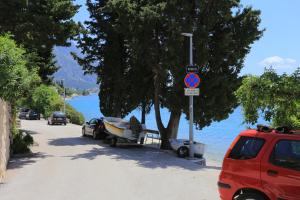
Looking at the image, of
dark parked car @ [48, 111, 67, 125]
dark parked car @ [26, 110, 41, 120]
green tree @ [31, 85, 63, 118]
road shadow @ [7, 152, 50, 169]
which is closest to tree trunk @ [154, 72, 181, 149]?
road shadow @ [7, 152, 50, 169]

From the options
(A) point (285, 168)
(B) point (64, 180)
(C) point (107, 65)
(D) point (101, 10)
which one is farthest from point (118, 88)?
(A) point (285, 168)

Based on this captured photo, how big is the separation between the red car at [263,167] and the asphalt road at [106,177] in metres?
3.32

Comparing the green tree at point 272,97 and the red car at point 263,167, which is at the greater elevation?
the green tree at point 272,97

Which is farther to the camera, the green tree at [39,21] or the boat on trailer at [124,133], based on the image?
the boat on trailer at [124,133]

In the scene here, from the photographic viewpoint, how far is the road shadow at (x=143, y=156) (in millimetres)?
18203

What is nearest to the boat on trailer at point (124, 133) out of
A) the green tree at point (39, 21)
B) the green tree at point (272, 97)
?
the green tree at point (39, 21)

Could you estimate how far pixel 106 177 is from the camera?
15305mm

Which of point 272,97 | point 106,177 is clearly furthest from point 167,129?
point 272,97

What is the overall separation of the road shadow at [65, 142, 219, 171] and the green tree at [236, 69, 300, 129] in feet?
21.8

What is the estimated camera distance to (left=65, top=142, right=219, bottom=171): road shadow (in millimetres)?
18203

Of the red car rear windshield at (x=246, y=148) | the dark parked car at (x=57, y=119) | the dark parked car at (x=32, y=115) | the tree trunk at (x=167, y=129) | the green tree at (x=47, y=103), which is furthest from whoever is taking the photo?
the green tree at (x=47, y=103)

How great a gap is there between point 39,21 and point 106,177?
34.5 ft

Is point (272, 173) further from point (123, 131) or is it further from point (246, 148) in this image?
point (123, 131)

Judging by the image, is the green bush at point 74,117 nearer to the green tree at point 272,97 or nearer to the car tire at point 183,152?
the car tire at point 183,152
